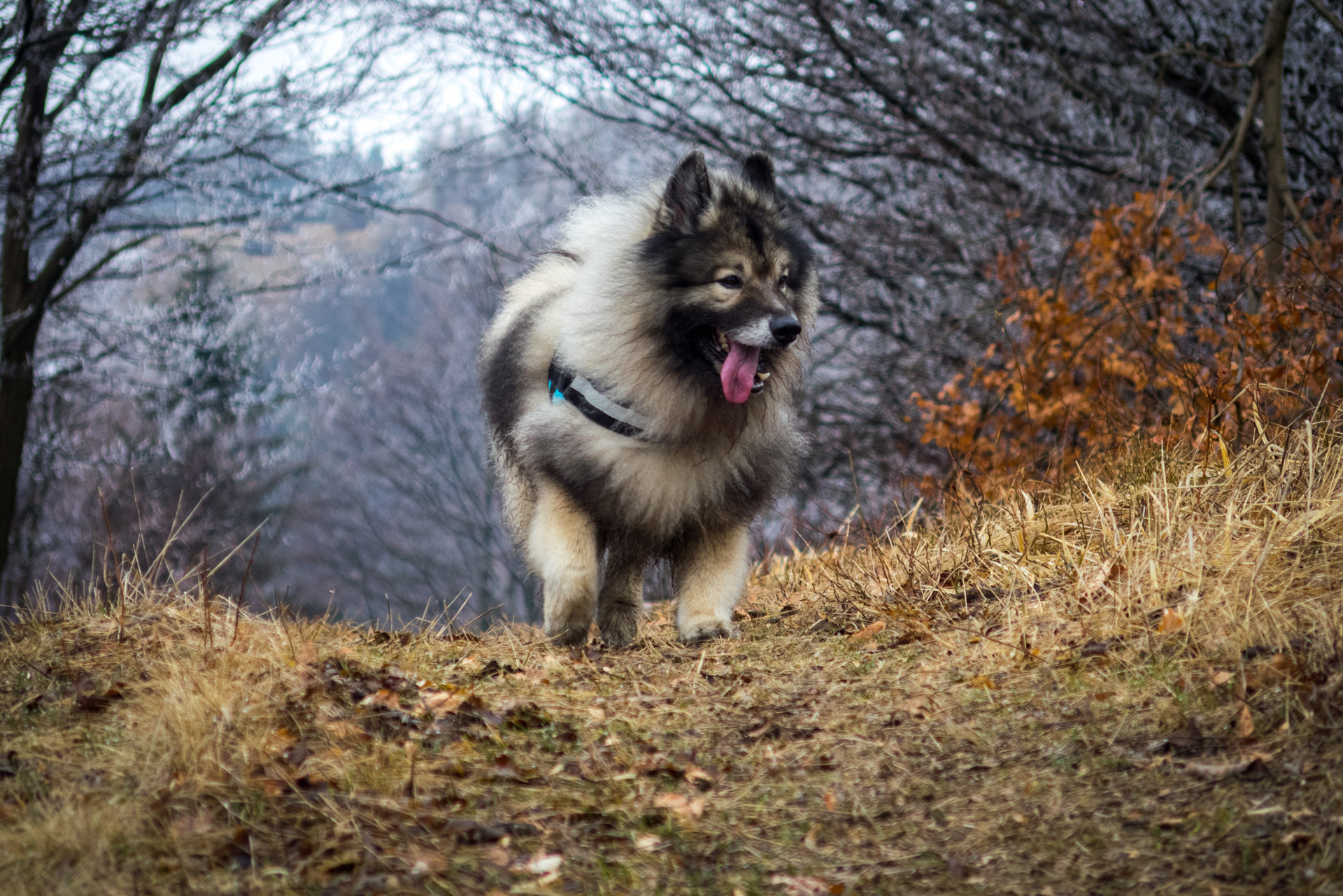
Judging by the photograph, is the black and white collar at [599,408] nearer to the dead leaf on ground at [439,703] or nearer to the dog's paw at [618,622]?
the dog's paw at [618,622]

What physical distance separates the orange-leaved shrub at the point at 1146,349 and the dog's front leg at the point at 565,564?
1869mm

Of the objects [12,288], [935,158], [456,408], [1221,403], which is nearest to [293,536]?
[456,408]

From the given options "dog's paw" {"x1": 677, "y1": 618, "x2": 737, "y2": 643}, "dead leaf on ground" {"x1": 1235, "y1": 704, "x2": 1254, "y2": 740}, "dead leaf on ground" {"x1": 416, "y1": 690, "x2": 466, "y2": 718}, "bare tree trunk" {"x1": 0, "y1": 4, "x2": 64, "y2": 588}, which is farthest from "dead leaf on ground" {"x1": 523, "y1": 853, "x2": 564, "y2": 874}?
"bare tree trunk" {"x1": 0, "y1": 4, "x2": 64, "y2": 588}

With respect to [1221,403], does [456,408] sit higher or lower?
lower

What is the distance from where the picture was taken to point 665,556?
4613 millimetres

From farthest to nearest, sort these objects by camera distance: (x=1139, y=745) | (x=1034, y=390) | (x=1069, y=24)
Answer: (x=1069, y=24)
(x=1034, y=390)
(x=1139, y=745)

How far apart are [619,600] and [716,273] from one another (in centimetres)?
151

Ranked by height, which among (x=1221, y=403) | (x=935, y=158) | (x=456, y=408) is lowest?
(x=456, y=408)

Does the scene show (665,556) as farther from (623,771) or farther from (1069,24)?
(1069,24)

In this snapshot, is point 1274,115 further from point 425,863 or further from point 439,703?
point 425,863

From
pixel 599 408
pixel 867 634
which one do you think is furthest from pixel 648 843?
pixel 599 408

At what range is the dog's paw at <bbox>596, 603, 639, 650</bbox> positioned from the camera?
4.64 m

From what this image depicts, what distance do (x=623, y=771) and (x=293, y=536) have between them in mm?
20578

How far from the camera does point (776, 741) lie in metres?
2.94
